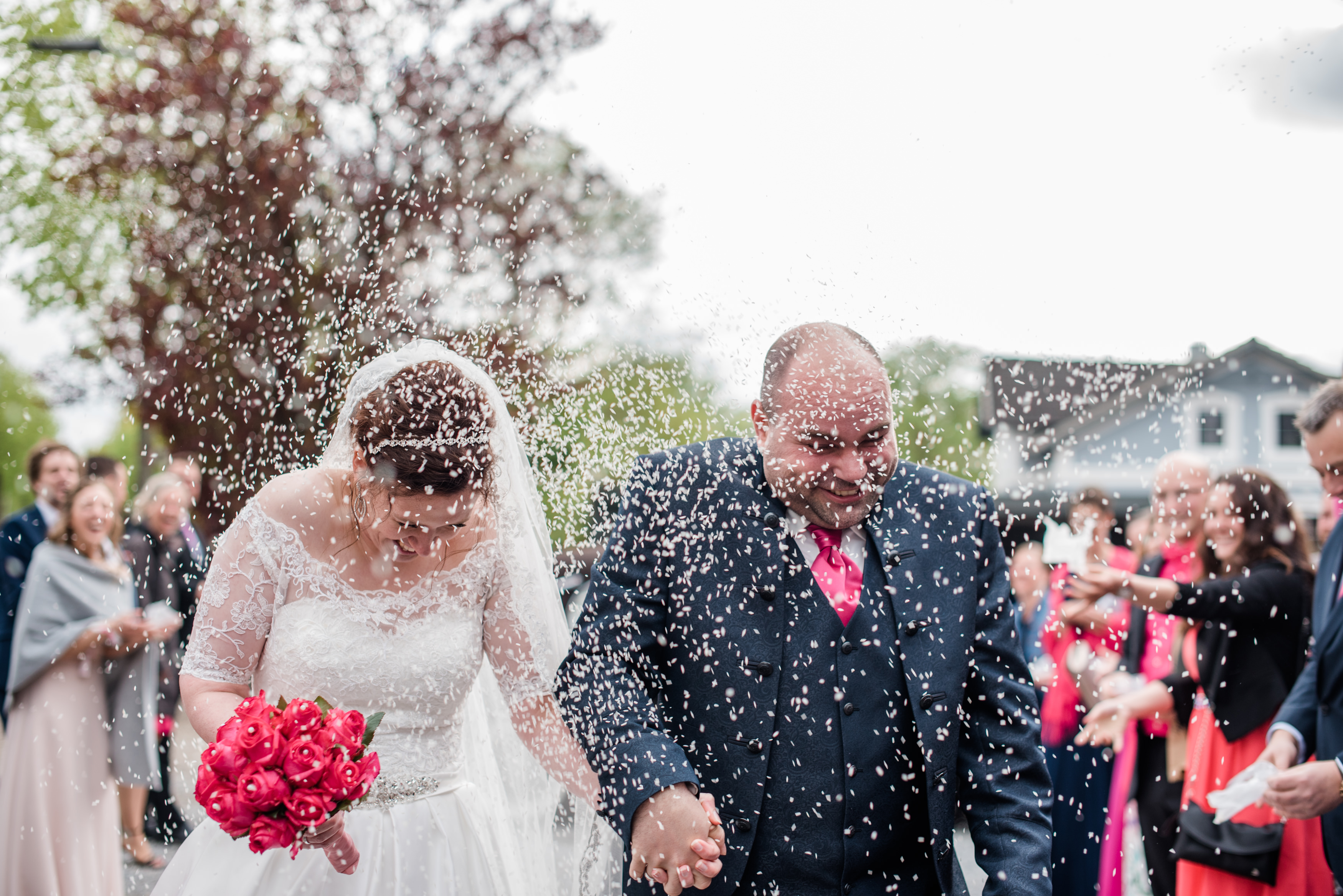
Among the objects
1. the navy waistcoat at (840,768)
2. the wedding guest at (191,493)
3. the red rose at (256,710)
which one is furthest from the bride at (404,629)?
the wedding guest at (191,493)

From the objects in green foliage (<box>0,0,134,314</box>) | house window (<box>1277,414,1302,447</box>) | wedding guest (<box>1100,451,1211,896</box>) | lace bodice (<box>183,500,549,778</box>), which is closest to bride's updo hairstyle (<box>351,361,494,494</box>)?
lace bodice (<box>183,500,549,778</box>)

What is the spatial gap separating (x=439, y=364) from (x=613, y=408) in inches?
38.4

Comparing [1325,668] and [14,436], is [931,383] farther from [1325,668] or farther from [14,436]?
[14,436]

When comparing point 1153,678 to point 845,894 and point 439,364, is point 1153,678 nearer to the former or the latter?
point 845,894

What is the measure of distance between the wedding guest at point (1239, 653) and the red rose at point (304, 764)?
253 centimetres

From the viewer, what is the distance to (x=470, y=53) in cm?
630

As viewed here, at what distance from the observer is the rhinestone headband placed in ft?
7.08

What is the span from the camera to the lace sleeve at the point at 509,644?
8.16ft

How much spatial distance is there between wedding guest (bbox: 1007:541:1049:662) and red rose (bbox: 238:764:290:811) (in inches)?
140

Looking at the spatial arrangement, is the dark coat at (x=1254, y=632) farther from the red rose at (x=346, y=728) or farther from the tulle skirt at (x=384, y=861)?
the red rose at (x=346, y=728)

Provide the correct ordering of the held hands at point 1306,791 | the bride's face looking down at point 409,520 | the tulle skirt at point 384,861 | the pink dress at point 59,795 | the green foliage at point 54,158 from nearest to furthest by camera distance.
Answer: the bride's face looking down at point 409,520, the tulle skirt at point 384,861, the held hands at point 1306,791, the pink dress at point 59,795, the green foliage at point 54,158

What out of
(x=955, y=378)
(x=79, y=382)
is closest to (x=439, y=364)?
(x=955, y=378)

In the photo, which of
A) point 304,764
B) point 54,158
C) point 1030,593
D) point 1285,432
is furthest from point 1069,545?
point 1285,432

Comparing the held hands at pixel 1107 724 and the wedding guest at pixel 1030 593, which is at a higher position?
the wedding guest at pixel 1030 593
